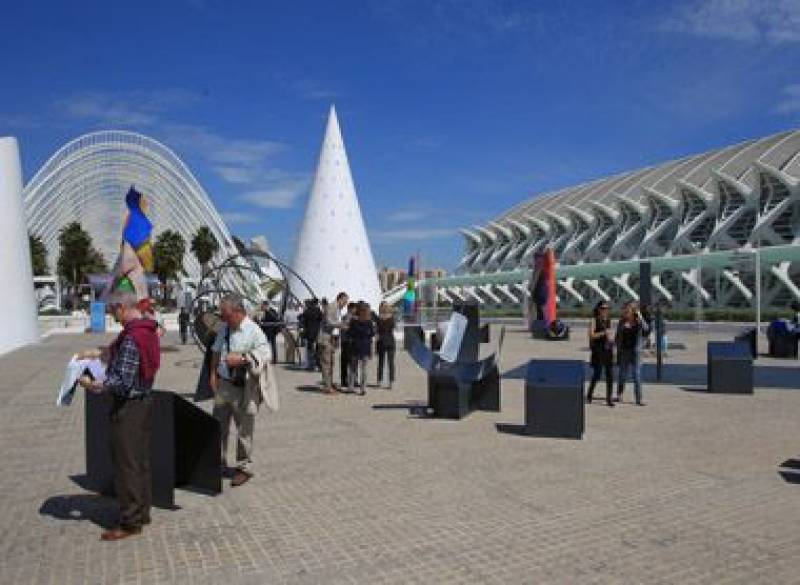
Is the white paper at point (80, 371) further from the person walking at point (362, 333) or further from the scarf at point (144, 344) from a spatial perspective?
the person walking at point (362, 333)

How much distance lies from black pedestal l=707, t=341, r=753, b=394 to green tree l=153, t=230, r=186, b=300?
64.7 m

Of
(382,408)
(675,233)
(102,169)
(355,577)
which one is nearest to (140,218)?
(382,408)

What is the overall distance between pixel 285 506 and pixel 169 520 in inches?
33.9

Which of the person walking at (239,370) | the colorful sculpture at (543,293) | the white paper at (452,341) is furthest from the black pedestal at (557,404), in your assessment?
the colorful sculpture at (543,293)

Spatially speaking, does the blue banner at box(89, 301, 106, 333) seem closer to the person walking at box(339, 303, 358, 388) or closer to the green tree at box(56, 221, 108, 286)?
the person walking at box(339, 303, 358, 388)

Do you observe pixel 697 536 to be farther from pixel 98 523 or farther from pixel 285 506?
pixel 98 523

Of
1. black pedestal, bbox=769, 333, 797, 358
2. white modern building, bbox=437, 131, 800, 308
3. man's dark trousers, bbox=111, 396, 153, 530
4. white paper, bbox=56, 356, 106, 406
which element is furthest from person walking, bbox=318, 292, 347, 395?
white modern building, bbox=437, 131, 800, 308

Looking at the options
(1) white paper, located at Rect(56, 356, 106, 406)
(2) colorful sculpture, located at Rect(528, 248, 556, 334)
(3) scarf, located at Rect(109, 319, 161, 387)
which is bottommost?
(1) white paper, located at Rect(56, 356, 106, 406)

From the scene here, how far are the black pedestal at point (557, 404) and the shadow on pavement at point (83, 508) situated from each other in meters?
4.74

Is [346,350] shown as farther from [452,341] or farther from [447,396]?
[447,396]

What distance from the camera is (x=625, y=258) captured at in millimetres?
64875

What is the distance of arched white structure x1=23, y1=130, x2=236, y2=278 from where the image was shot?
73.6 m

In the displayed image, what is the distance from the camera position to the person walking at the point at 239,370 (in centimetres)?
599

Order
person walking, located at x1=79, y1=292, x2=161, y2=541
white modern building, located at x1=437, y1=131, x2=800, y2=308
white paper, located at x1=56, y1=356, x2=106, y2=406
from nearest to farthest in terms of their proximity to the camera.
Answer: person walking, located at x1=79, y1=292, x2=161, y2=541
white paper, located at x1=56, y1=356, x2=106, y2=406
white modern building, located at x1=437, y1=131, x2=800, y2=308
